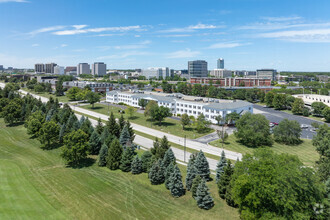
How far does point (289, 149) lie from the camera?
54000mm

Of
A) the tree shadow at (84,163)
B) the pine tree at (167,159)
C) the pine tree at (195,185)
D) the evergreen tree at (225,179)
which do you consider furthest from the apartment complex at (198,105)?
the pine tree at (195,185)

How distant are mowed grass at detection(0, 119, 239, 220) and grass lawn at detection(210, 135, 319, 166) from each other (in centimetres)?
2010

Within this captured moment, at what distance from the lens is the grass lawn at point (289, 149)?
49594 mm

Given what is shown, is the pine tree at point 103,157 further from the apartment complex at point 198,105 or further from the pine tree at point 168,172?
the apartment complex at point 198,105

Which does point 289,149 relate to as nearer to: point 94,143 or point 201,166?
point 201,166

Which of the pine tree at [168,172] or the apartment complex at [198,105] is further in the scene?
the apartment complex at [198,105]

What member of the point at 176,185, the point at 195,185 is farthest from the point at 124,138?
the point at 195,185

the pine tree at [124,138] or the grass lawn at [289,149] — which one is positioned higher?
the pine tree at [124,138]

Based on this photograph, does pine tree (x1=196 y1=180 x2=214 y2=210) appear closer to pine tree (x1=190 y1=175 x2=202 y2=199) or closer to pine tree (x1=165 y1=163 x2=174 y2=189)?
pine tree (x1=190 y1=175 x2=202 y2=199)

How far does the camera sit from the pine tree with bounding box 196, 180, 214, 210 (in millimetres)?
28953

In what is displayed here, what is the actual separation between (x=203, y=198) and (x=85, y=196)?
16.7 m

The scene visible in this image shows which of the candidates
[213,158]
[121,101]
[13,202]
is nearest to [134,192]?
[13,202]

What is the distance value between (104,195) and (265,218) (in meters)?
21.3

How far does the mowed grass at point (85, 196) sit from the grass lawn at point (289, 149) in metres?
20.1
